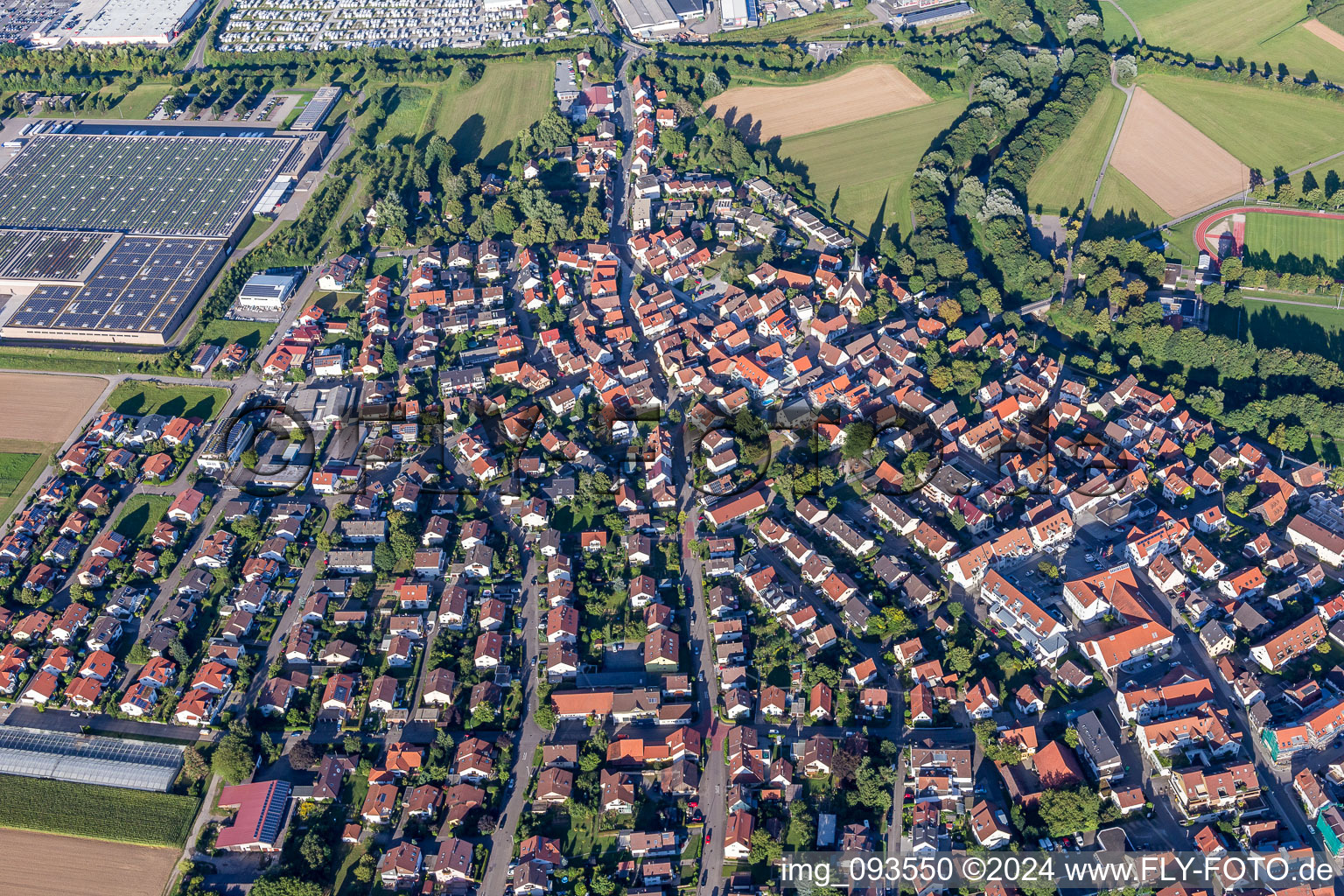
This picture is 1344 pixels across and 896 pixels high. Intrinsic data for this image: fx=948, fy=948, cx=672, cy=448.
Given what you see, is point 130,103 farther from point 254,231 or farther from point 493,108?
point 493,108

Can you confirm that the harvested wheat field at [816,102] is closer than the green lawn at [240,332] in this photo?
No

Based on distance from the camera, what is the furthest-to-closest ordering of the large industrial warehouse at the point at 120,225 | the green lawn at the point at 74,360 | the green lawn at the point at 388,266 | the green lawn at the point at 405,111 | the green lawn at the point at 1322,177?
the green lawn at the point at 405,111, the green lawn at the point at 1322,177, the green lawn at the point at 388,266, the large industrial warehouse at the point at 120,225, the green lawn at the point at 74,360

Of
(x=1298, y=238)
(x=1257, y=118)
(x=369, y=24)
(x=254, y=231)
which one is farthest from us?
(x=369, y=24)

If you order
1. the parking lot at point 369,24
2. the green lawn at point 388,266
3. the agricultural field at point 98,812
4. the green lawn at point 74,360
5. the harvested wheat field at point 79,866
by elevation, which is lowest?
the harvested wheat field at point 79,866

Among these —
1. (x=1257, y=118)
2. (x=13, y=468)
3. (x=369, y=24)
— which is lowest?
(x=13, y=468)

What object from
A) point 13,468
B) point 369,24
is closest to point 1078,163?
point 369,24

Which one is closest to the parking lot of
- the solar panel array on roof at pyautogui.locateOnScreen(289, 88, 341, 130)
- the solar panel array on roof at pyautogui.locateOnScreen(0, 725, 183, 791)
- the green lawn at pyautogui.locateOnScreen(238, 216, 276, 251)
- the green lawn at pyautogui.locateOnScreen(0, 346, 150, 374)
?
the solar panel array on roof at pyautogui.locateOnScreen(289, 88, 341, 130)

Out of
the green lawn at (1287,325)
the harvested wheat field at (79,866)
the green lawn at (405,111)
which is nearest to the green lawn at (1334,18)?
the green lawn at (1287,325)

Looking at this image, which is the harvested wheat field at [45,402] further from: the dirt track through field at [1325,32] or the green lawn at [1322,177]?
the dirt track through field at [1325,32]

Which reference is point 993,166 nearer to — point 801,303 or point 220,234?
point 801,303
